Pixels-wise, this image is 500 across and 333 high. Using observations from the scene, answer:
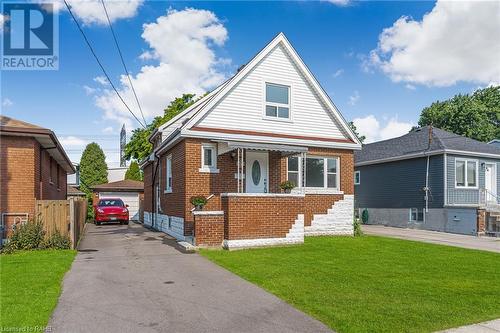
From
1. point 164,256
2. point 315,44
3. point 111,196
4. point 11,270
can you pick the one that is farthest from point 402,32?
point 111,196

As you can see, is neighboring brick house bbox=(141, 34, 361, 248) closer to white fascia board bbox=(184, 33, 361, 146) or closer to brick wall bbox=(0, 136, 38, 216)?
white fascia board bbox=(184, 33, 361, 146)

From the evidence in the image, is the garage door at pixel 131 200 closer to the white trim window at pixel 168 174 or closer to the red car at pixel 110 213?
the red car at pixel 110 213

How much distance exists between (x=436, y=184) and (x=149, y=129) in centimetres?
2996

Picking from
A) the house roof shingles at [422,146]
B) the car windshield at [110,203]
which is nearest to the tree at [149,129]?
the car windshield at [110,203]

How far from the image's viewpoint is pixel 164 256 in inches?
442

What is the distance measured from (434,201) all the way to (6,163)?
2110 cm

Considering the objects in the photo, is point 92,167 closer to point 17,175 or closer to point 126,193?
point 126,193

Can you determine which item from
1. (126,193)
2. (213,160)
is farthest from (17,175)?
(126,193)

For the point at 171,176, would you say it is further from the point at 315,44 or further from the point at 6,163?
the point at 315,44

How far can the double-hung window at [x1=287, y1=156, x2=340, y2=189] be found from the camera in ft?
54.3

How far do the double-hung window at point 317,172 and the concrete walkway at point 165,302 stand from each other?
7339 millimetres

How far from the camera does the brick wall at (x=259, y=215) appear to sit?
12383 mm

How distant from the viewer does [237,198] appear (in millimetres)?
12453

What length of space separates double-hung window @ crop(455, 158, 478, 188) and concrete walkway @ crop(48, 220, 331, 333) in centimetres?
1810
